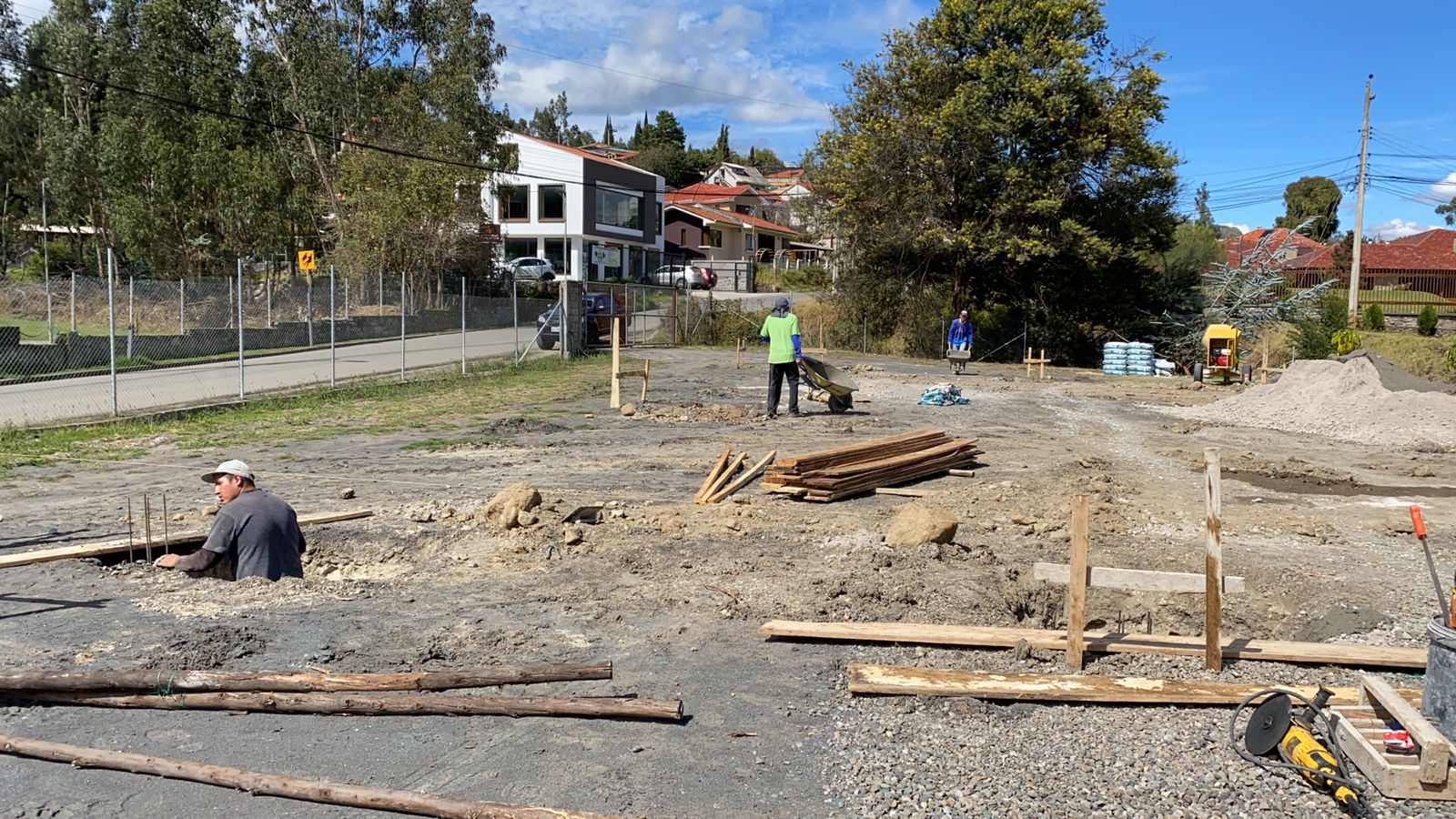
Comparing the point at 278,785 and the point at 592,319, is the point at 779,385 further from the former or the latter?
the point at 592,319

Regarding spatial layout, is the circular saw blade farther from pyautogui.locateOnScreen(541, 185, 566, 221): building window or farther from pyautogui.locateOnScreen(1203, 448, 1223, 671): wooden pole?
pyautogui.locateOnScreen(541, 185, 566, 221): building window

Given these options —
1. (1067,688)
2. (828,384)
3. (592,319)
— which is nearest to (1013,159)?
(592,319)

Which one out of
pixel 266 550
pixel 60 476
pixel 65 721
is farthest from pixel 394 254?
pixel 65 721

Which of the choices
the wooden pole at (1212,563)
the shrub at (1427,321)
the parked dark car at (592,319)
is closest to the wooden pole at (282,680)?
the wooden pole at (1212,563)

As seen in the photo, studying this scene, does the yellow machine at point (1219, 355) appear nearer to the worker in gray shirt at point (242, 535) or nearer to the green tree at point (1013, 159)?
the green tree at point (1013, 159)

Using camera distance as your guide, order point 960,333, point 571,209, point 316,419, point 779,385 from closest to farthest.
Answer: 1. point 316,419
2. point 779,385
3. point 960,333
4. point 571,209

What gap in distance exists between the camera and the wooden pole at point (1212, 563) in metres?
5.07

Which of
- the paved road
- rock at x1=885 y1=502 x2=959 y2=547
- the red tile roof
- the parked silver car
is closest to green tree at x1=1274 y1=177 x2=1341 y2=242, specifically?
the red tile roof

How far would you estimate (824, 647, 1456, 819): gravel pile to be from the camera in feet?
13.6

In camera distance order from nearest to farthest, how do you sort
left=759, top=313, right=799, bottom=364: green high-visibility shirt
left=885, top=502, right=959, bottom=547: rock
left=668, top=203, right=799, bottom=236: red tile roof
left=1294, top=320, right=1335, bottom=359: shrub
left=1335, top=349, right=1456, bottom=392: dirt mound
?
left=885, top=502, right=959, bottom=547: rock → left=759, top=313, right=799, bottom=364: green high-visibility shirt → left=1335, top=349, right=1456, bottom=392: dirt mound → left=1294, top=320, right=1335, bottom=359: shrub → left=668, top=203, right=799, bottom=236: red tile roof

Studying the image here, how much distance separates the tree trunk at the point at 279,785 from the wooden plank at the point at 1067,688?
1969 millimetres

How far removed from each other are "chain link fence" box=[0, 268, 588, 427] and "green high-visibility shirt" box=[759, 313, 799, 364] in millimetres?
8656

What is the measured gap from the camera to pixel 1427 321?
3544 cm

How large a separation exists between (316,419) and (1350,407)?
17659 mm
